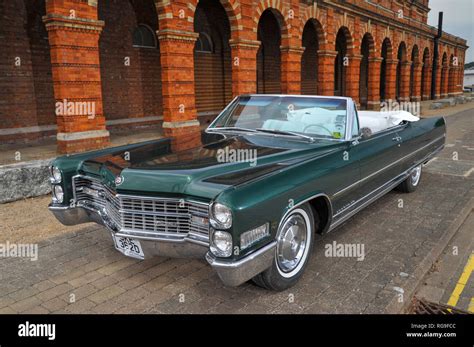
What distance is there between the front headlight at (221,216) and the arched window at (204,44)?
545 inches

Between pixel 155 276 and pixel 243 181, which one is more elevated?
pixel 243 181

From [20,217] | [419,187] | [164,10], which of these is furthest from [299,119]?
[164,10]

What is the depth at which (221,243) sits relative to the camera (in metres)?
2.80

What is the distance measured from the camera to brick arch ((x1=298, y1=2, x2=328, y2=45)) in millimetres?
15980

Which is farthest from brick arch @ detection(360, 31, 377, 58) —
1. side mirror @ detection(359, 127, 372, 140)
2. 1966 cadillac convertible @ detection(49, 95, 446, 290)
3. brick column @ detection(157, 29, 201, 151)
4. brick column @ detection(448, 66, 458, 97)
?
brick column @ detection(448, 66, 458, 97)

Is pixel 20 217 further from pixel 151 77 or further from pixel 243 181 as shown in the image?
pixel 151 77

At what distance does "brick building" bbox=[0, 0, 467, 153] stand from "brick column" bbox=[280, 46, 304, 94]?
0.04 meters

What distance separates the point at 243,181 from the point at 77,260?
2258mm

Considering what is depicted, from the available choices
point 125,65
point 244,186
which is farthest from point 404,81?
point 244,186

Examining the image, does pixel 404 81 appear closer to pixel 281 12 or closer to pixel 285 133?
pixel 281 12

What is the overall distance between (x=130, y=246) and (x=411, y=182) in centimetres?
481

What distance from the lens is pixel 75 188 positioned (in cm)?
395
